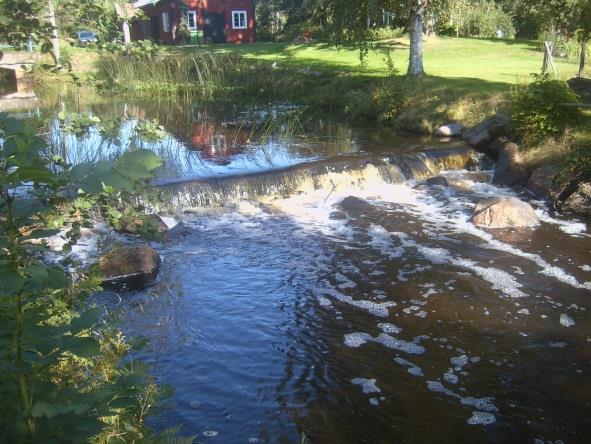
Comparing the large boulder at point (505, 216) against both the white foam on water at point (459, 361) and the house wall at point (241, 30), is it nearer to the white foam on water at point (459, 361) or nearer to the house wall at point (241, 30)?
the white foam on water at point (459, 361)

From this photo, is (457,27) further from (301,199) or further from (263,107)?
(301,199)

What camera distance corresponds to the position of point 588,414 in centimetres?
497

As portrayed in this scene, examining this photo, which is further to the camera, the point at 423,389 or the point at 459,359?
the point at 459,359

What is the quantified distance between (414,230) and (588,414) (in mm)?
5198

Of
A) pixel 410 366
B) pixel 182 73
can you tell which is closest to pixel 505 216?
pixel 410 366

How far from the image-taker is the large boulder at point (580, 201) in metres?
10.7

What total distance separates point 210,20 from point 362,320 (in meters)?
37.8

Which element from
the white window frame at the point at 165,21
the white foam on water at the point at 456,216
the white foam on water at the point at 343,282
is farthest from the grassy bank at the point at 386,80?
the white window frame at the point at 165,21

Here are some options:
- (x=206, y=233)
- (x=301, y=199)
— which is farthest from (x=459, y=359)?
(x=301, y=199)

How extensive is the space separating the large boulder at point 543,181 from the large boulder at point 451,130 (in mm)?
3563

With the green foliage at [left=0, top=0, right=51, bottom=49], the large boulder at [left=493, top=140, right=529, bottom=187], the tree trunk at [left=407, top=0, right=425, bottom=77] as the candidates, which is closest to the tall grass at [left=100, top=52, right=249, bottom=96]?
the tree trunk at [left=407, top=0, right=425, bottom=77]

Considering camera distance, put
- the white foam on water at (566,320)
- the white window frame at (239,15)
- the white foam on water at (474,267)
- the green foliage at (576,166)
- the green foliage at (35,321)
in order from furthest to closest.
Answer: the white window frame at (239,15)
the green foliage at (576,166)
the white foam on water at (474,267)
the white foam on water at (566,320)
the green foliage at (35,321)

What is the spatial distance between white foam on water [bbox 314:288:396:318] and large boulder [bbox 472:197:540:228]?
144 inches

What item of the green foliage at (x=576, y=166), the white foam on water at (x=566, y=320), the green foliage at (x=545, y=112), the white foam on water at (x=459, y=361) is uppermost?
the green foliage at (x=545, y=112)
